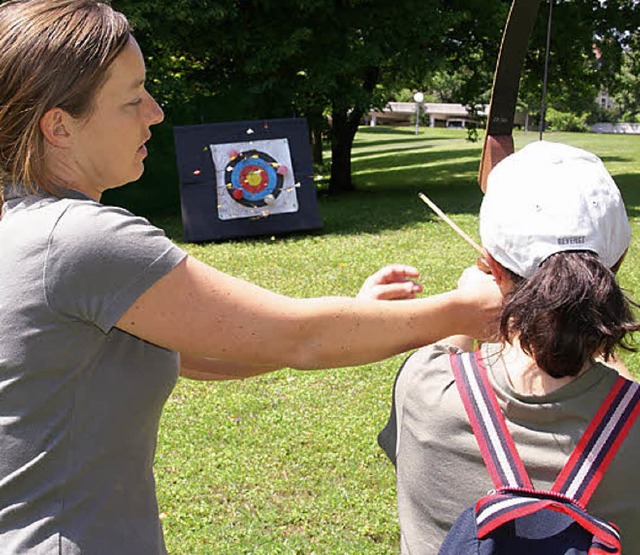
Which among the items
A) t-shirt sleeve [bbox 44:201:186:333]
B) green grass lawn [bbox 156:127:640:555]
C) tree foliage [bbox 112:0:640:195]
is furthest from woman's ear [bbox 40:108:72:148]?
tree foliage [bbox 112:0:640:195]

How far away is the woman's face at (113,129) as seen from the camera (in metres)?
1.16

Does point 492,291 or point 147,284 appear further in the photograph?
point 492,291

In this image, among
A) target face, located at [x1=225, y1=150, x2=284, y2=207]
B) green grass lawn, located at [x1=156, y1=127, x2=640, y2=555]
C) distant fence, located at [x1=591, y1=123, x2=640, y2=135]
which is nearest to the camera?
green grass lawn, located at [x1=156, y1=127, x2=640, y2=555]

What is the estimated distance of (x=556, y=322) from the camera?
3.76 feet

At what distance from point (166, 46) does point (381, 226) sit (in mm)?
4285

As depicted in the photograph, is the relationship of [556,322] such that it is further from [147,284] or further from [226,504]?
[226,504]

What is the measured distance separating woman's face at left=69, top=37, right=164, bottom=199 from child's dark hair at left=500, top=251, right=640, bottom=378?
1.99ft

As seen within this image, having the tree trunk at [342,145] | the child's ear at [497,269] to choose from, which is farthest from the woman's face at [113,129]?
the tree trunk at [342,145]

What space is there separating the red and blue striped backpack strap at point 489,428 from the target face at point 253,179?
25.8 ft

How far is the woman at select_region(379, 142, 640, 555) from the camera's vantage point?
3.73ft

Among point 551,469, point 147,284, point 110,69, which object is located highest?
point 110,69

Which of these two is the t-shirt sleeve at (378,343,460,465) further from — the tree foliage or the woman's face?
the tree foliage

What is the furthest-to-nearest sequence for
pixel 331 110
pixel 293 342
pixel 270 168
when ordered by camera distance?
pixel 331 110, pixel 270 168, pixel 293 342

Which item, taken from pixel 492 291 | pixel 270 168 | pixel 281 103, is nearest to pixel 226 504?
pixel 492 291
